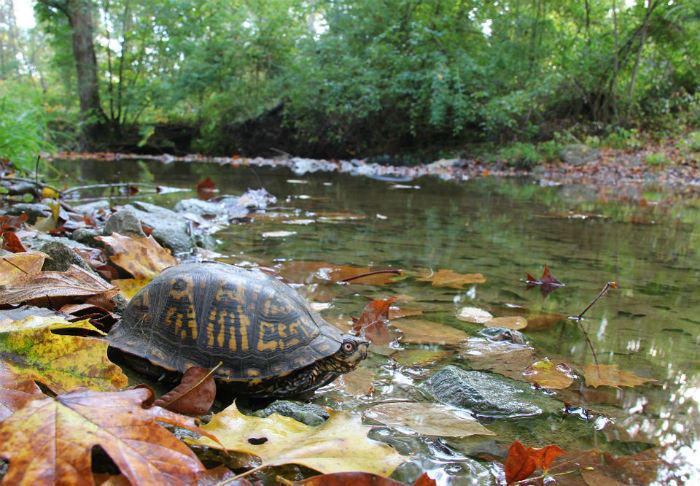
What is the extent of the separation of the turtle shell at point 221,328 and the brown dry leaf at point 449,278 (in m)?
1.50

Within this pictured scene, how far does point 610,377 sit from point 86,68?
21606mm

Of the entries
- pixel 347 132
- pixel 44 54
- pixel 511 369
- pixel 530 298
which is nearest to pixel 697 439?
pixel 511 369

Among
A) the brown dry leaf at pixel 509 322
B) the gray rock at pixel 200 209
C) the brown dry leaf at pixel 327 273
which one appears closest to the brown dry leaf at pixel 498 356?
the brown dry leaf at pixel 509 322

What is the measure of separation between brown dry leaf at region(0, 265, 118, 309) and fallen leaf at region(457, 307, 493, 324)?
171cm

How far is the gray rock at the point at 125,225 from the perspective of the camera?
137 inches

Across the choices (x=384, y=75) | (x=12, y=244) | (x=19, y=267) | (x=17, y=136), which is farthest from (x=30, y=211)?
(x=384, y=75)

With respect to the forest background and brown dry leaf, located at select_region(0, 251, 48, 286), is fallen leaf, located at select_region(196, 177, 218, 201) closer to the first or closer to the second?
brown dry leaf, located at select_region(0, 251, 48, 286)

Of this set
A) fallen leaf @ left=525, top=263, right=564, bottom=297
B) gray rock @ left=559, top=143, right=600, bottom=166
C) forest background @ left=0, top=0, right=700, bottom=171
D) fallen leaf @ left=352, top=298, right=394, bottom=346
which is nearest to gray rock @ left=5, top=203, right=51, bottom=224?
fallen leaf @ left=352, top=298, right=394, bottom=346

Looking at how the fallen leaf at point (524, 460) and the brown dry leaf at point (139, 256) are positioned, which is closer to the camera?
the fallen leaf at point (524, 460)

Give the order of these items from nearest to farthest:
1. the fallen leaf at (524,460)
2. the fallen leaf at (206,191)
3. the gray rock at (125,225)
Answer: the fallen leaf at (524,460) → the gray rock at (125,225) → the fallen leaf at (206,191)

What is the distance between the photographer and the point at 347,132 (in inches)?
689

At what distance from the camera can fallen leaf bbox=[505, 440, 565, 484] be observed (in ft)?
4.40

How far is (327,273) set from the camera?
3445 mm

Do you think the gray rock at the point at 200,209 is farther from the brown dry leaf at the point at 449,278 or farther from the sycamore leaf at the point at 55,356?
the sycamore leaf at the point at 55,356
